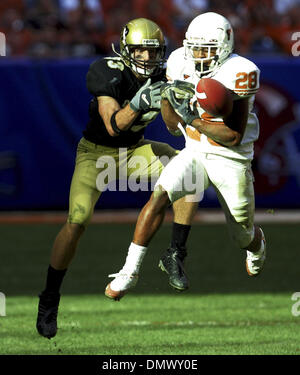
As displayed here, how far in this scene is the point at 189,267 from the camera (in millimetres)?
9039

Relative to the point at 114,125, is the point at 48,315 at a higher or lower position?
lower

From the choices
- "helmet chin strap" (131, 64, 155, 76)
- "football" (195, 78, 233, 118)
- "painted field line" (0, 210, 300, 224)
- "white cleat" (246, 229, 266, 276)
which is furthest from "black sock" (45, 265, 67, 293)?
"painted field line" (0, 210, 300, 224)

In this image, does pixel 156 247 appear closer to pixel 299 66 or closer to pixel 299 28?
pixel 299 66

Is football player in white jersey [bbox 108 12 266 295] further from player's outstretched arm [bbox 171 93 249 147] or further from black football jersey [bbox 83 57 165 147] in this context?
black football jersey [bbox 83 57 165 147]

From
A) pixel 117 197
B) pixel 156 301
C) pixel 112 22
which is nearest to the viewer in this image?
pixel 156 301

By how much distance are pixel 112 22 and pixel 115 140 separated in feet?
23.8

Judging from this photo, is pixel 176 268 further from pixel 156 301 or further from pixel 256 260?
pixel 156 301

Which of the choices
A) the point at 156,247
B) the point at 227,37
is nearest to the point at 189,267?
the point at 156,247

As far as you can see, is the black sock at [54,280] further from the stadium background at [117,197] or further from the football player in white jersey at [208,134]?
the football player in white jersey at [208,134]

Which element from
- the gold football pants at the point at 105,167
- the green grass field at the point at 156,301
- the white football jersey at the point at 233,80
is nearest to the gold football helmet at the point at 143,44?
the white football jersey at the point at 233,80

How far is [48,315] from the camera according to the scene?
5.95 metres

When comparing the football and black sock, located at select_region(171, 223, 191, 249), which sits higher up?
the football

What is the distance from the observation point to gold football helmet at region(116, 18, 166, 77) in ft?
19.0

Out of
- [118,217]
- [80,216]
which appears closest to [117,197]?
[118,217]
